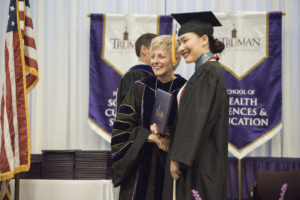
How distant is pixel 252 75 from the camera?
5.12 m

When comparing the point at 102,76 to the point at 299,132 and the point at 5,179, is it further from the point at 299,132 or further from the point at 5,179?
the point at 299,132

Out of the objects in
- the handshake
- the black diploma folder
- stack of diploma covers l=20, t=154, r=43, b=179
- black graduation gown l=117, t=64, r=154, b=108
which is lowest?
stack of diploma covers l=20, t=154, r=43, b=179

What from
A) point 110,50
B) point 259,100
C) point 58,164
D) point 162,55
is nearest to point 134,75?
point 162,55

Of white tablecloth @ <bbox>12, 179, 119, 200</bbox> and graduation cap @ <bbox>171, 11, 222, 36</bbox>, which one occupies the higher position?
graduation cap @ <bbox>171, 11, 222, 36</bbox>

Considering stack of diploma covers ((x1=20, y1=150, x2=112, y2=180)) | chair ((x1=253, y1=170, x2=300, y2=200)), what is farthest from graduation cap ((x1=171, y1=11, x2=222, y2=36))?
chair ((x1=253, y1=170, x2=300, y2=200))

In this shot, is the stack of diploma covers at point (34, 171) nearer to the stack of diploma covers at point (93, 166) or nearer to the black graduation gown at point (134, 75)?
the stack of diploma covers at point (93, 166)

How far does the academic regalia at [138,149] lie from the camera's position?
3.17 meters

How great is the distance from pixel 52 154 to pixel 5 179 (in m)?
0.77

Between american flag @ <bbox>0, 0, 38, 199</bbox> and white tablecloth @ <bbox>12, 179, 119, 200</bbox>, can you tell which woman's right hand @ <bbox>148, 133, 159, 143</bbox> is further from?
american flag @ <bbox>0, 0, 38, 199</bbox>

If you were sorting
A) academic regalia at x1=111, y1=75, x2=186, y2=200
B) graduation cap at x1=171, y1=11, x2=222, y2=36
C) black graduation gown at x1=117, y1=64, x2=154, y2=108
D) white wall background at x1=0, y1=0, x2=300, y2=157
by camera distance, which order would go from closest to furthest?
graduation cap at x1=171, y1=11, x2=222, y2=36, academic regalia at x1=111, y1=75, x2=186, y2=200, black graduation gown at x1=117, y1=64, x2=154, y2=108, white wall background at x1=0, y1=0, x2=300, y2=157

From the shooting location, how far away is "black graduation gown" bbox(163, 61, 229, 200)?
8.18ft

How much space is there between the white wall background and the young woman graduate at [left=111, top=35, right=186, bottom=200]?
2065mm

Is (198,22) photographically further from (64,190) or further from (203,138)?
(64,190)

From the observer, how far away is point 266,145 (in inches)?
209
